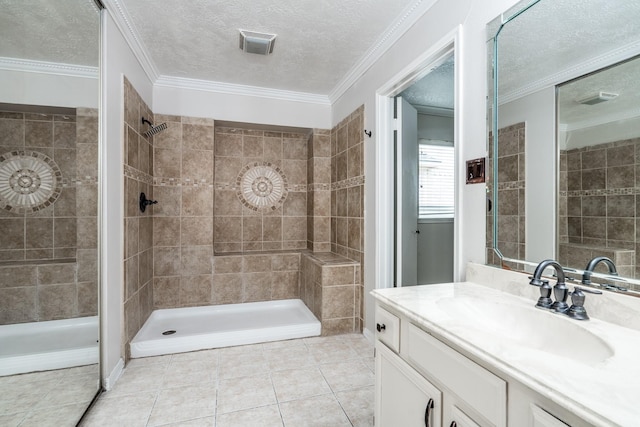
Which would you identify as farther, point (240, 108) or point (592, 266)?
point (240, 108)

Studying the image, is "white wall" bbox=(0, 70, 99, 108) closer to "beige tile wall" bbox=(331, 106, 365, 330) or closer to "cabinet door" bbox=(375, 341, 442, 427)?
"cabinet door" bbox=(375, 341, 442, 427)

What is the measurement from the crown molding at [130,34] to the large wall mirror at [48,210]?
14 centimetres

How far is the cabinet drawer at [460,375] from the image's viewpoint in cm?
73

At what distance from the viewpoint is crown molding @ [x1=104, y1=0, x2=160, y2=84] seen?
197cm

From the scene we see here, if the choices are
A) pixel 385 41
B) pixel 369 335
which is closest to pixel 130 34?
pixel 385 41

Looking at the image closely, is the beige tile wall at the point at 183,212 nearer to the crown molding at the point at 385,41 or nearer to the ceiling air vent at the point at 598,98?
the crown molding at the point at 385,41

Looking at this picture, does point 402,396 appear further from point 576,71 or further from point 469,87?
point 469,87

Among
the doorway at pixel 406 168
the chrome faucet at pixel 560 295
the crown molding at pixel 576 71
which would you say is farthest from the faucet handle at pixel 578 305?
the doorway at pixel 406 168

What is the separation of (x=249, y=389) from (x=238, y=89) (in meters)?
2.90

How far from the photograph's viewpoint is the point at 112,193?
6.77ft

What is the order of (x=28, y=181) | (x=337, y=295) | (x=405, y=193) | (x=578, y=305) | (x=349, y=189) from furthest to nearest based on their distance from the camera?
(x=349, y=189)
(x=337, y=295)
(x=405, y=193)
(x=28, y=181)
(x=578, y=305)

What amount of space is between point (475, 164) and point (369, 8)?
4.24 ft

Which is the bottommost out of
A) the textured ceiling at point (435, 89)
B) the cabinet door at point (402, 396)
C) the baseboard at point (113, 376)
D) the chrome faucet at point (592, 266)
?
the baseboard at point (113, 376)

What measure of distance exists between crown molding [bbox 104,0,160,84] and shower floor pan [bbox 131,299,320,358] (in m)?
2.38
